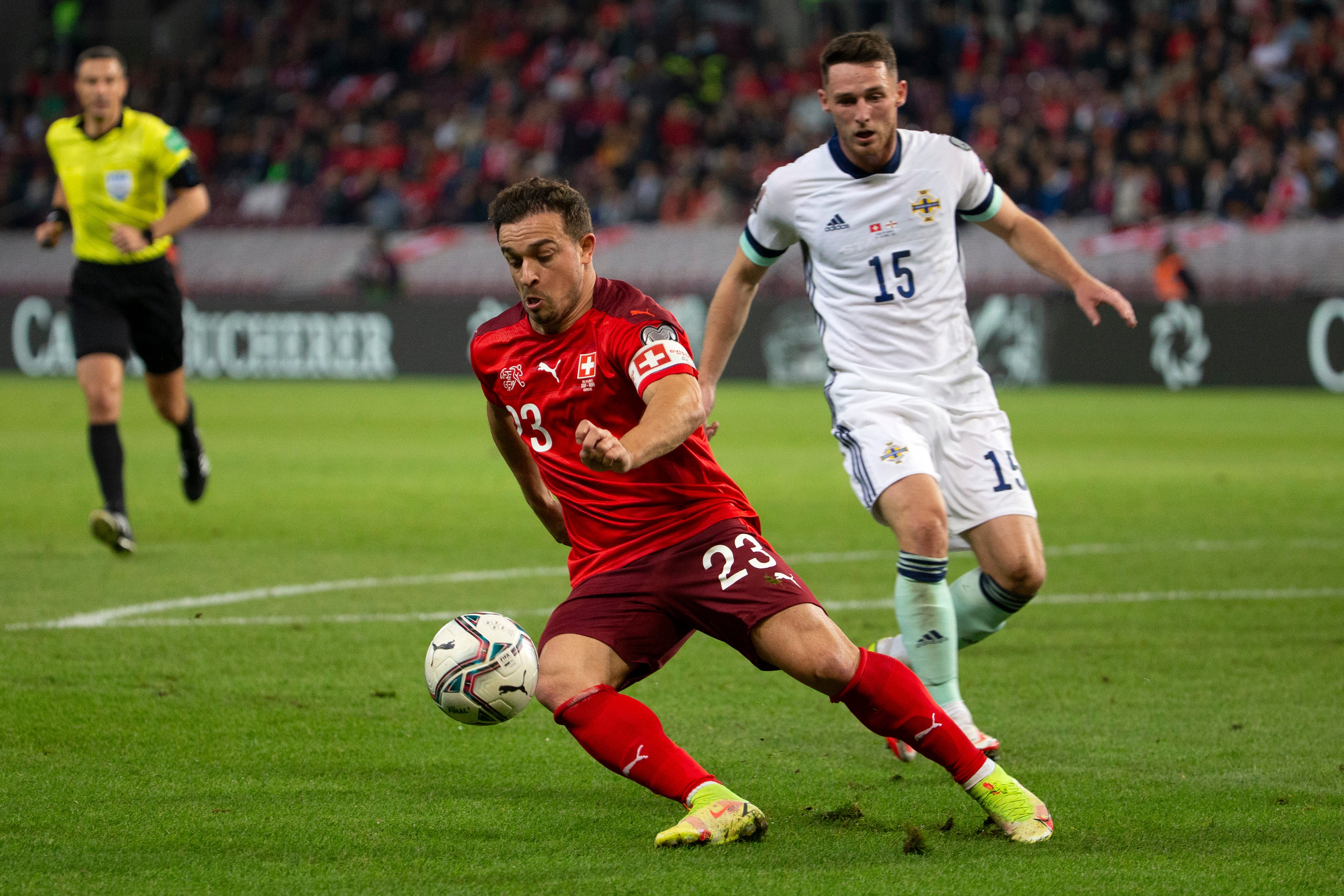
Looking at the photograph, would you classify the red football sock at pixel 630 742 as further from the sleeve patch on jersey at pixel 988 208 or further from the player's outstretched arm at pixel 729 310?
the sleeve patch on jersey at pixel 988 208

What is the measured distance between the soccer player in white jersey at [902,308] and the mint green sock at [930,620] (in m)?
0.02

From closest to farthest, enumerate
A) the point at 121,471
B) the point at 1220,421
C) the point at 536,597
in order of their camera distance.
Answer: the point at 536,597 → the point at 121,471 → the point at 1220,421

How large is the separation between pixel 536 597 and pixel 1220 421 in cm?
1134

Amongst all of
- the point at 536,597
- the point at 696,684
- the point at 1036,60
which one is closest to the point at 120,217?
the point at 536,597

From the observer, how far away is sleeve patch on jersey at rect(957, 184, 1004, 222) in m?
5.22

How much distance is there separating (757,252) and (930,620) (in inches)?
52.5

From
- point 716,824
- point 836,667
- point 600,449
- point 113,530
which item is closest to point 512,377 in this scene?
point 600,449

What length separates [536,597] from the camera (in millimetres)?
7016

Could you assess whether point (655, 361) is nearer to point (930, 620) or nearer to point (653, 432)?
point (653, 432)

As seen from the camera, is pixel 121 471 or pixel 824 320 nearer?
pixel 824 320

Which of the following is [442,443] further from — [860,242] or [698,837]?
[698,837]

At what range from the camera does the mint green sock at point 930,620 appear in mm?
4645

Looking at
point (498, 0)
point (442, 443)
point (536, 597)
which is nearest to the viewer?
point (536, 597)

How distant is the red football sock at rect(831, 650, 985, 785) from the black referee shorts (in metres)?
5.80
